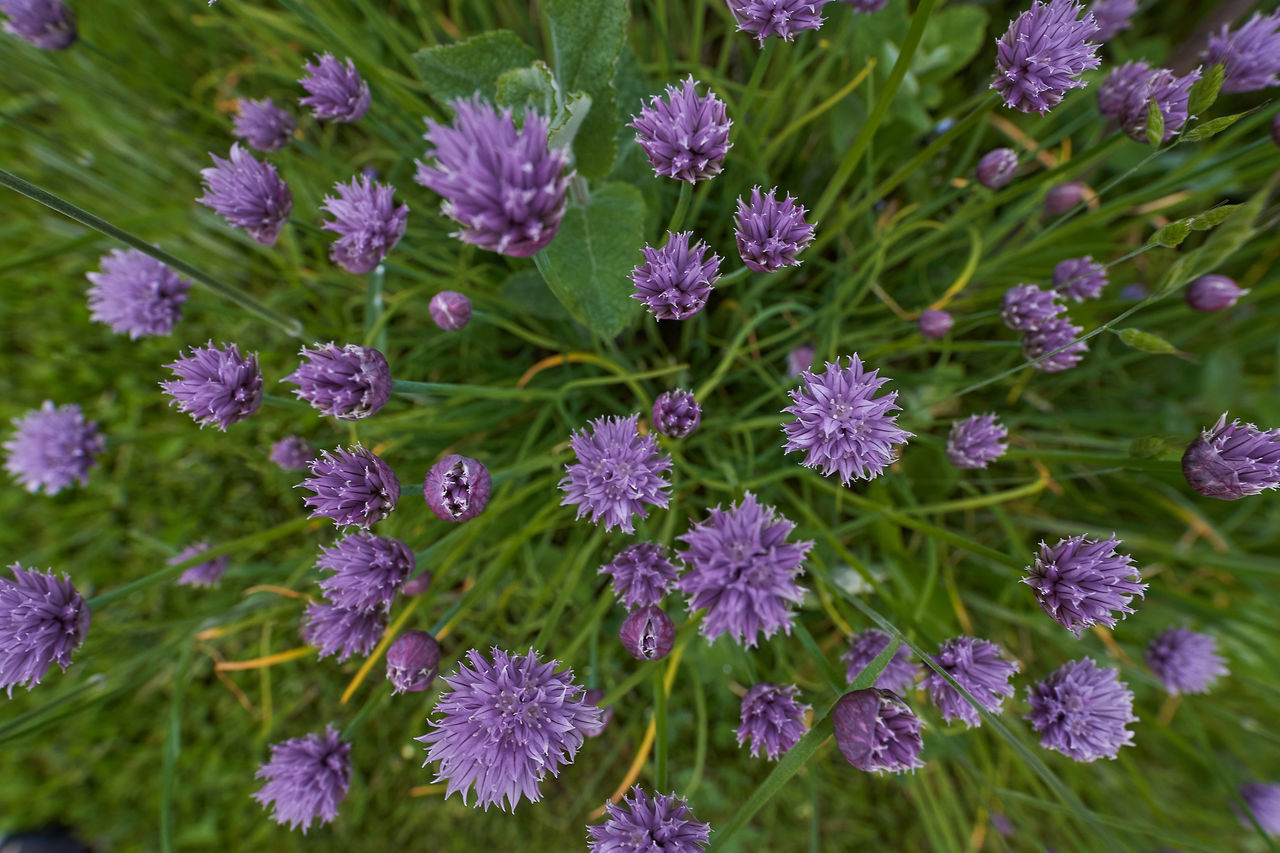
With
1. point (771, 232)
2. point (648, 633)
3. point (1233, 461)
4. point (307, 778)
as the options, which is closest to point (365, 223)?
point (771, 232)

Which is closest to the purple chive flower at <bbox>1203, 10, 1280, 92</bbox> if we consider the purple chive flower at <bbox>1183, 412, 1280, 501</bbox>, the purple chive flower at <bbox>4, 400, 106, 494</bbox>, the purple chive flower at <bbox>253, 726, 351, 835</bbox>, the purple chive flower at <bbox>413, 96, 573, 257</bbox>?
the purple chive flower at <bbox>1183, 412, 1280, 501</bbox>

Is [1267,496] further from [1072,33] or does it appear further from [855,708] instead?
[855,708]

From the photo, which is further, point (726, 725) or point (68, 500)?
point (68, 500)

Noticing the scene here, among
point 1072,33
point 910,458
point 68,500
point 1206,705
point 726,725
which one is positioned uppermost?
point 1072,33

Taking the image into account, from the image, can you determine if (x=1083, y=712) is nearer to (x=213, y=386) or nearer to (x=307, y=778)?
(x=307, y=778)

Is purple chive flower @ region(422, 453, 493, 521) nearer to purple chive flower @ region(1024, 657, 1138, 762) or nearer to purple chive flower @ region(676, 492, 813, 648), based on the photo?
purple chive flower @ region(676, 492, 813, 648)

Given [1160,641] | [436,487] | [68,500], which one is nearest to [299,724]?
[68,500]

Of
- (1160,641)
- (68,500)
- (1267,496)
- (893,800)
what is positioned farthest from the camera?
(68,500)
